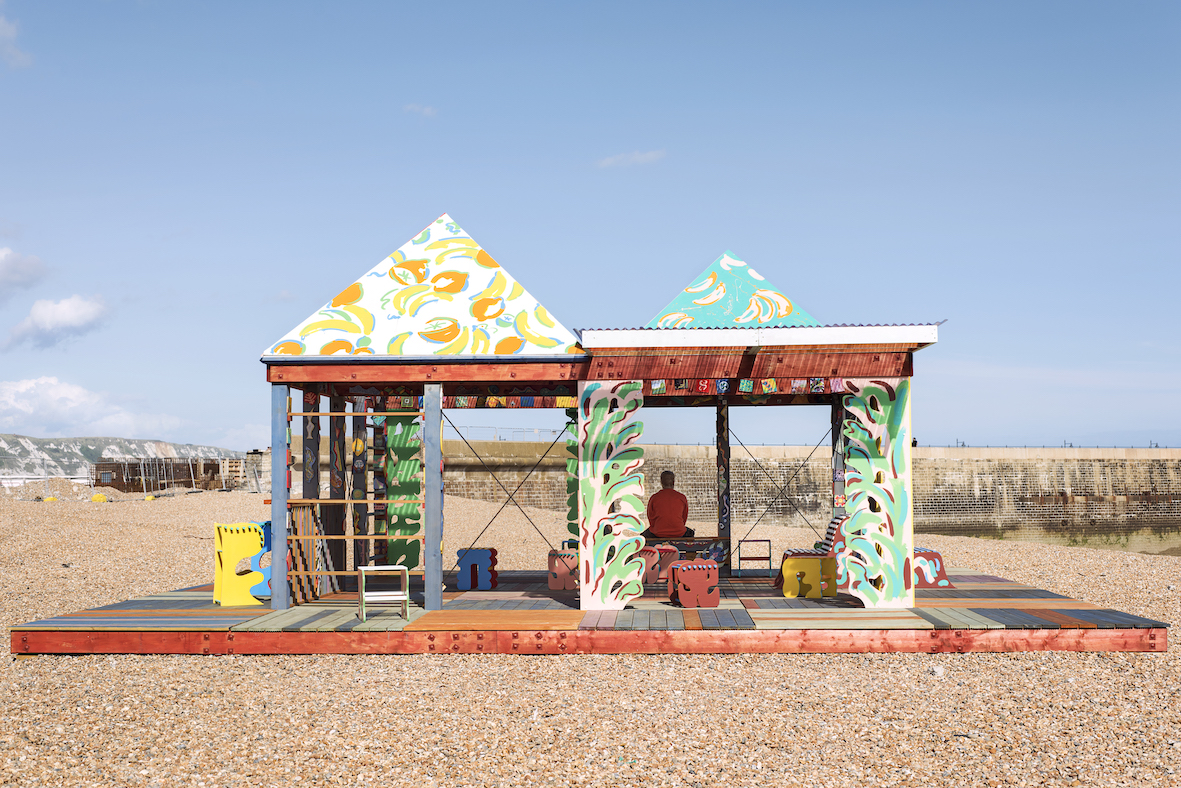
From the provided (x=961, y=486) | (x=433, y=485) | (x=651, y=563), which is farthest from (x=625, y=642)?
(x=961, y=486)

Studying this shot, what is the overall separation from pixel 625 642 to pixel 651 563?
2.78m

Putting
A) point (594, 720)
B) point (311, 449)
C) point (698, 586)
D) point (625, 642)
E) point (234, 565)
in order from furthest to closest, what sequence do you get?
1. point (311, 449)
2. point (234, 565)
3. point (698, 586)
4. point (625, 642)
5. point (594, 720)

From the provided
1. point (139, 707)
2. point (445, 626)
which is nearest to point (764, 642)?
point (445, 626)

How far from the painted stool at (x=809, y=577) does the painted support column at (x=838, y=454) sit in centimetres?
168

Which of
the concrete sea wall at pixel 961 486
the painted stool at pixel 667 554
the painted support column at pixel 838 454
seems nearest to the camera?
the painted stool at pixel 667 554

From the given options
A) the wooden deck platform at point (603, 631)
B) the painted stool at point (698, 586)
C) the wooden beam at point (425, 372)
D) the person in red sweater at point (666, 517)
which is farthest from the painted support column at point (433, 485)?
the person in red sweater at point (666, 517)

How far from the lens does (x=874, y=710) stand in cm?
609

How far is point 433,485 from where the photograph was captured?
897 centimetres

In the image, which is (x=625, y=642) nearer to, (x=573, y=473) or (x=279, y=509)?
(x=573, y=473)

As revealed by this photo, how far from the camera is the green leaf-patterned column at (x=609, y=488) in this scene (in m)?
8.92

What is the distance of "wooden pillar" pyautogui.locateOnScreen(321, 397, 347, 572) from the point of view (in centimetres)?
1002

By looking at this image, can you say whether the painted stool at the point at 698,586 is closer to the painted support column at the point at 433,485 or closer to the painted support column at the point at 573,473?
the painted support column at the point at 573,473

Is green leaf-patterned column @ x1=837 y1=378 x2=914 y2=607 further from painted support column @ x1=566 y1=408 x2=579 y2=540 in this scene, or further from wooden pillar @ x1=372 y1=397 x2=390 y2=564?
wooden pillar @ x1=372 y1=397 x2=390 y2=564

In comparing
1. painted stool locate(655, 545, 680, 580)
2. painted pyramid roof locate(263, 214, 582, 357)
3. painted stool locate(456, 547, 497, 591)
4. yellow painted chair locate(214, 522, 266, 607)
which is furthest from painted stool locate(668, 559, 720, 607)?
yellow painted chair locate(214, 522, 266, 607)
